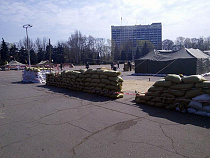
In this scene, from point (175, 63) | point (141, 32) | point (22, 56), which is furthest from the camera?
point (141, 32)

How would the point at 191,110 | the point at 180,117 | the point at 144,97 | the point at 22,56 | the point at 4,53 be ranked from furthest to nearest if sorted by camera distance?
the point at 22,56 < the point at 4,53 < the point at 144,97 < the point at 191,110 < the point at 180,117

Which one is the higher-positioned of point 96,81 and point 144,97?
point 96,81

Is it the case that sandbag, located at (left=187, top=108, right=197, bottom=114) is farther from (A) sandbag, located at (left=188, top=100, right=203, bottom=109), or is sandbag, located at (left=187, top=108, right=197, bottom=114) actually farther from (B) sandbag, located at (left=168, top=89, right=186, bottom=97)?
(B) sandbag, located at (left=168, top=89, right=186, bottom=97)

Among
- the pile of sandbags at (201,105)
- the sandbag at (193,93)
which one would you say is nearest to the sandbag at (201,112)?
the pile of sandbags at (201,105)

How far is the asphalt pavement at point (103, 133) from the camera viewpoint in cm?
378

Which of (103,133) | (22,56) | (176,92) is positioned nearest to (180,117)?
(176,92)

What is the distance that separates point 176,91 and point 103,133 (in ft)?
11.3

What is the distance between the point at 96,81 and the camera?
10.1m

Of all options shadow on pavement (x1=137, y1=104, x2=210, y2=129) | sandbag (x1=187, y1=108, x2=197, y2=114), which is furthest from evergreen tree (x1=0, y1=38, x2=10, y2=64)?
sandbag (x1=187, y1=108, x2=197, y2=114)

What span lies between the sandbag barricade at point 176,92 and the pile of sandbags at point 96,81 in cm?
191

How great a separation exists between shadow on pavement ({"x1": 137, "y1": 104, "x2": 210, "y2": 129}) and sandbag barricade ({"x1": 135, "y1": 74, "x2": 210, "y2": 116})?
0.92ft

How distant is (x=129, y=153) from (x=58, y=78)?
11.1m

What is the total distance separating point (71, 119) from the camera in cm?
602

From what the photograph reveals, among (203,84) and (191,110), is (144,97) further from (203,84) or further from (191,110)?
(203,84)
